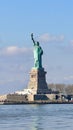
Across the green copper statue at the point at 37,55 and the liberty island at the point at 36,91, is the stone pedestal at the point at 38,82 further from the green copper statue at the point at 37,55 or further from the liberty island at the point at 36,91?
the green copper statue at the point at 37,55

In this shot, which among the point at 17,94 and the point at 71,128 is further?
the point at 17,94

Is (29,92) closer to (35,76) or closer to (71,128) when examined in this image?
(35,76)

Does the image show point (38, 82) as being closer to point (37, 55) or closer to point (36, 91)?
point (36, 91)

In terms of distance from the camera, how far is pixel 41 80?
109188mm

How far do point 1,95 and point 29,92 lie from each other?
11876mm

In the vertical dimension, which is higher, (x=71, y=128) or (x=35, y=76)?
(x=35, y=76)

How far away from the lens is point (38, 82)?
356 feet

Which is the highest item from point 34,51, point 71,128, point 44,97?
point 34,51

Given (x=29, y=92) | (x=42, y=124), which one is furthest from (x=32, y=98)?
(x=42, y=124)

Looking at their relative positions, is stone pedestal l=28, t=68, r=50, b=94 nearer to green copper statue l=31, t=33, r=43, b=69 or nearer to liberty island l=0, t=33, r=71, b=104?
liberty island l=0, t=33, r=71, b=104

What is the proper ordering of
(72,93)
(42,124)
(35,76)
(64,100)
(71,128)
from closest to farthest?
(71,128) < (42,124) < (35,76) < (64,100) < (72,93)

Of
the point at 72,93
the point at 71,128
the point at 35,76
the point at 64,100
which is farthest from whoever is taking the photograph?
the point at 72,93

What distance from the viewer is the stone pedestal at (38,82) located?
4272 inches

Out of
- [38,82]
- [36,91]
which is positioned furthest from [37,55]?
[36,91]
